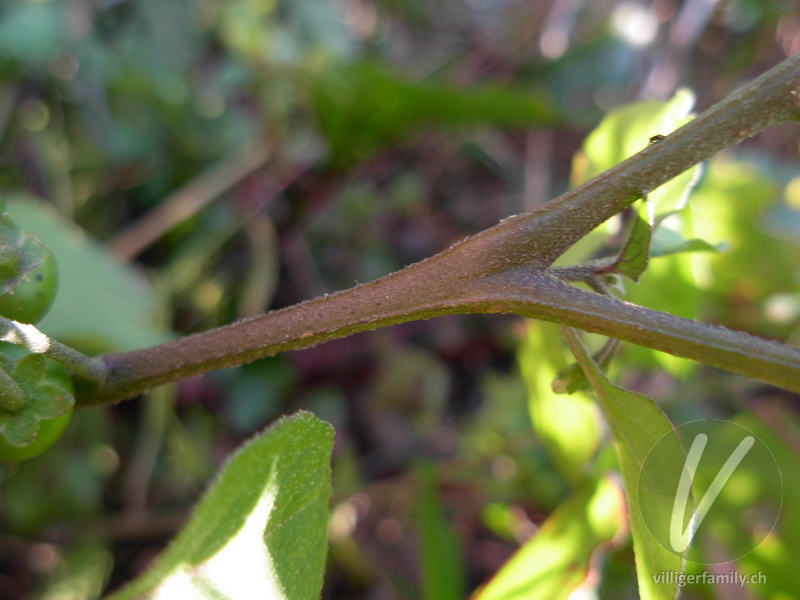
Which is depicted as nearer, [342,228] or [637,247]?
[637,247]

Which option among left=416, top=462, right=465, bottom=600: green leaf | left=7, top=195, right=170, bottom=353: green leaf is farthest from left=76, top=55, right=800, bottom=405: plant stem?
left=416, top=462, right=465, bottom=600: green leaf

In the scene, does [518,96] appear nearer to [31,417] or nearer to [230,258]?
[230,258]

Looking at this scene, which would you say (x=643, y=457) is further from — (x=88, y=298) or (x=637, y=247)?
(x=88, y=298)

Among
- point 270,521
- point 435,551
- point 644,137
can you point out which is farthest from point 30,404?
point 435,551

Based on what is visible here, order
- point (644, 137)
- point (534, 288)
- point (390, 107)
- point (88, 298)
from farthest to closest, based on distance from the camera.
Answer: point (390, 107) < point (88, 298) < point (644, 137) < point (534, 288)

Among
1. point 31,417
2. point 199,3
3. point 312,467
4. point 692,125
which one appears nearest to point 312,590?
point 312,467

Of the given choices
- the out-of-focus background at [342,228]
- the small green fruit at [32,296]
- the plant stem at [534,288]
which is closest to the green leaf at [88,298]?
the out-of-focus background at [342,228]

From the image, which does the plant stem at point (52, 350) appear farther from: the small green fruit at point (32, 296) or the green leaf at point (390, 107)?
the green leaf at point (390, 107)
